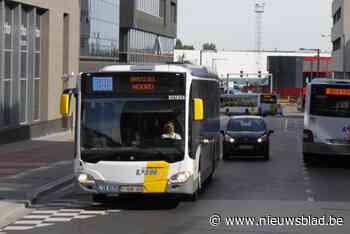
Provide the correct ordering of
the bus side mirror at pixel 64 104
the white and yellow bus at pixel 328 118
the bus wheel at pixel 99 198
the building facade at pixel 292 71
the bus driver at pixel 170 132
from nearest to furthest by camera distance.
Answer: the bus side mirror at pixel 64 104, the bus driver at pixel 170 132, the bus wheel at pixel 99 198, the white and yellow bus at pixel 328 118, the building facade at pixel 292 71

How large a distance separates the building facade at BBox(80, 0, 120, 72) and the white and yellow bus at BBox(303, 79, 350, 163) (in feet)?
92.4

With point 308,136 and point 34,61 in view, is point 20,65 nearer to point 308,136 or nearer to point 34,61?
point 34,61

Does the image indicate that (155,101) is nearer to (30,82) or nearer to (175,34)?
(30,82)

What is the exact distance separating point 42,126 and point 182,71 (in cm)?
2760

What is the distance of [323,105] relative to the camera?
2920 centimetres

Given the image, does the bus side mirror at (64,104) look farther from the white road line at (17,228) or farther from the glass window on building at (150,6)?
the glass window on building at (150,6)

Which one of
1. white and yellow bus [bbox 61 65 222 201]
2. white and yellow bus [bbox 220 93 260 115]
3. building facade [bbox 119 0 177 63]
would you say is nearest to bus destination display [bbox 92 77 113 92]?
white and yellow bus [bbox 61 65 222 201]

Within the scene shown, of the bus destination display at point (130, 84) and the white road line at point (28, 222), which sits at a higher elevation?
the bus destination display at point (130, 84)

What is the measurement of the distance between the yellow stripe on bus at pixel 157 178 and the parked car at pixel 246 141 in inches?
606

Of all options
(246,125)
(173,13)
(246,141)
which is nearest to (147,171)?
(246,141)

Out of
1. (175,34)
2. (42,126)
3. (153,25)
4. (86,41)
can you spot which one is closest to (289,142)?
(42,126)

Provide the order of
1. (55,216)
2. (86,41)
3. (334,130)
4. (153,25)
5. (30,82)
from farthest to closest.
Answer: (153,25), (86,41), (30,82), (334,130), (55,216)

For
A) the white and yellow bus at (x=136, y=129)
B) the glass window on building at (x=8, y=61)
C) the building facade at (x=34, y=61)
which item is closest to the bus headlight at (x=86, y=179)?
the white and yellow bus at (x=136, y=129)

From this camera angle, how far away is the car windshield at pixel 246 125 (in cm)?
3316
